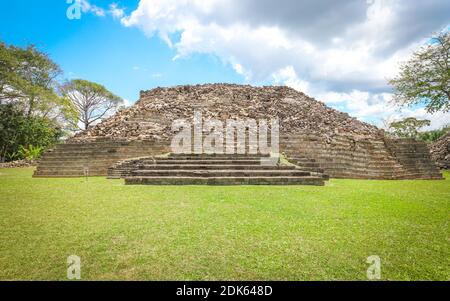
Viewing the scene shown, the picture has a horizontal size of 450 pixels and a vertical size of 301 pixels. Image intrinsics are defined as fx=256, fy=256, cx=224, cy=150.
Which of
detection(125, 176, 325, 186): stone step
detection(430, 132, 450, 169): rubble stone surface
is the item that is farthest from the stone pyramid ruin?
detection(430, 132, 450, 169): rubble stone surface

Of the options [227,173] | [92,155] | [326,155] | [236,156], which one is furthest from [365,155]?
[92,155]

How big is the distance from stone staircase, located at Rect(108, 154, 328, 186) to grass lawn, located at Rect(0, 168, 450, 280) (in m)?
2.20

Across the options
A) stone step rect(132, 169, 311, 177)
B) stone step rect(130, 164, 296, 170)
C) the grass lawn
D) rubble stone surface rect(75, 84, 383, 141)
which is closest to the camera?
the grass lawn

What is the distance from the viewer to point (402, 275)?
1.97m

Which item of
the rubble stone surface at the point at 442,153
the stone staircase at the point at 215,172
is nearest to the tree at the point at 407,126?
the rubble stone surface at the point at 442,153

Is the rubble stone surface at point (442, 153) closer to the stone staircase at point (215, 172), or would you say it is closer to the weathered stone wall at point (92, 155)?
the stone staircase at point (215, 172)

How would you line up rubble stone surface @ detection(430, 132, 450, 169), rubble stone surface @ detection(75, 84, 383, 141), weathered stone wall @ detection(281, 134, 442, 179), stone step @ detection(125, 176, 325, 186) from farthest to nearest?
rubble stone surface @ detection(75, 84, 383, 141) < rubble stone surface @ detection(430, 132, 450, 169) < weathered stone wall @ detection(281, 134, 442, 179) < stone step @ detection(125, 176, 325, 186)

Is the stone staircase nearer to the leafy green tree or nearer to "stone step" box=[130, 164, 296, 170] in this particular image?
"stone step" box=[130, 164, 296, 170]

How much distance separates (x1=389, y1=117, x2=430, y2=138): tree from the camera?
26.1m

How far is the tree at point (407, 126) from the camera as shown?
85.5ft

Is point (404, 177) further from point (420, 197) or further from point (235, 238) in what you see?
point (235, 238)

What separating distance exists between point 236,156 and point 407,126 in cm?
2651

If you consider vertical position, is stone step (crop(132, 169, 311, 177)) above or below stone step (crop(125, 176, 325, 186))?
above

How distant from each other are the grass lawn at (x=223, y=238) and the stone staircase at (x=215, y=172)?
2205 mm
